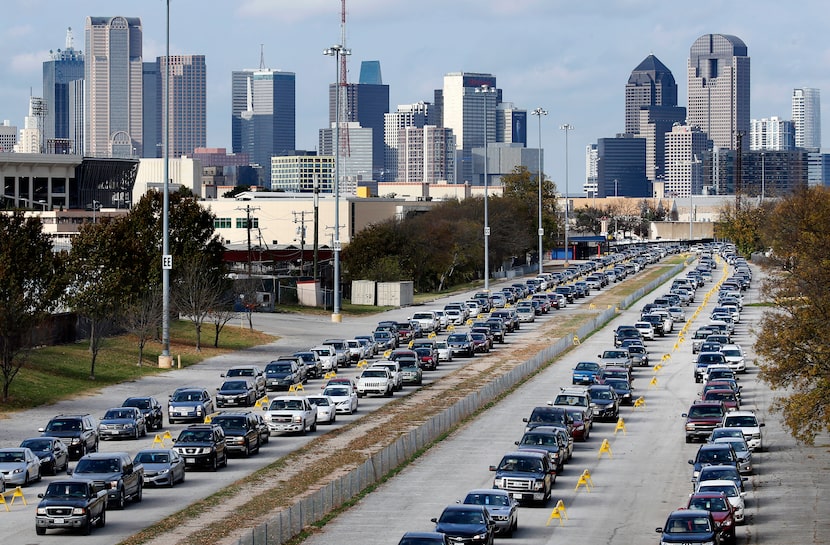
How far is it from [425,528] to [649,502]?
6771 mm

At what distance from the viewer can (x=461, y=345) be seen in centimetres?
7506

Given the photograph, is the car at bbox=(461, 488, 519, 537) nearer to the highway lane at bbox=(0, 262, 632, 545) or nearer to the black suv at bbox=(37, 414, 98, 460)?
the highway lane at bbox=(0, 262, 632, 545)

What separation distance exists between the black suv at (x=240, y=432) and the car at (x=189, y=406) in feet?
20.5

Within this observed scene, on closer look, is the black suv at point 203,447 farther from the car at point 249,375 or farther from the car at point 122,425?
the car at point 249,375

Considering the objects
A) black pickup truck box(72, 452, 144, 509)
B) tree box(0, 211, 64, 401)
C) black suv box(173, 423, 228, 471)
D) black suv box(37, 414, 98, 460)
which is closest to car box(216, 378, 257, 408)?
tree box(0, 211, 64, 401)

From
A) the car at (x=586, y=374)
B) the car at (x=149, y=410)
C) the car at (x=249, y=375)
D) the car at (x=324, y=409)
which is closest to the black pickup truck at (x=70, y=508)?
the car at (x=149, y=410)

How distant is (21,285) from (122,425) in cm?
1401

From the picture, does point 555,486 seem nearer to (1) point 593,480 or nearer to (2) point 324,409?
(1) point 593,480

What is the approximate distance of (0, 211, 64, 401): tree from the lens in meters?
55.3

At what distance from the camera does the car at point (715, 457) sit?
38750 mm

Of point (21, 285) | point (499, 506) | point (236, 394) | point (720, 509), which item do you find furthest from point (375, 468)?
point (21, 285)

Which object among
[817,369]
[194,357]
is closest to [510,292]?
[194,357]

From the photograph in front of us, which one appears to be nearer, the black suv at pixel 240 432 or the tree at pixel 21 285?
the black suv at pixel 240 432

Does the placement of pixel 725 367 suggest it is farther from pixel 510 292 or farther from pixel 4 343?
pixel 510 292
